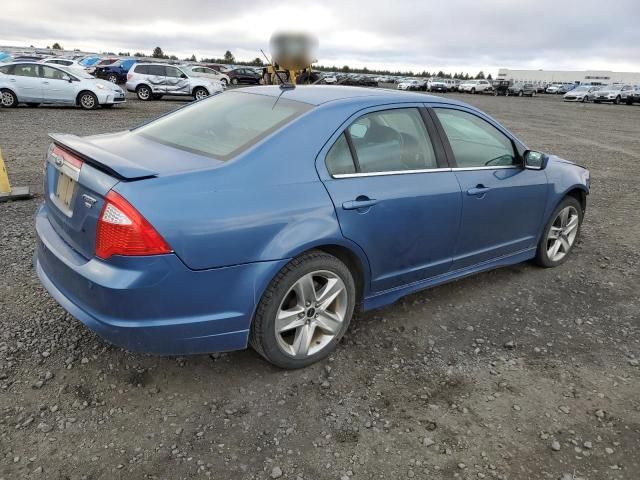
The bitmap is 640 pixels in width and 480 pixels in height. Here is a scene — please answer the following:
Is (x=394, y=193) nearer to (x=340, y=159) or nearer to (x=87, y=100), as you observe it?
(x=340, y=159)

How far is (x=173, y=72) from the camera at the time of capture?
22.1m

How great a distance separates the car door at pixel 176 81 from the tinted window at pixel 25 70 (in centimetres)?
644

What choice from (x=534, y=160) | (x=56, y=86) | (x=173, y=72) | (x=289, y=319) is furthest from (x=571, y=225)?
(x=173, y=72)

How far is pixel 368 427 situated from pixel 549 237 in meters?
2.89

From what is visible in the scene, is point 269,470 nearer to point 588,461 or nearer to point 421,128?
point 588,461

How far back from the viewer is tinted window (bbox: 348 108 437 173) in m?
3.13

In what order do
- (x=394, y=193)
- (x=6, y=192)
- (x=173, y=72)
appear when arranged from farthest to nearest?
(x=173, y=72), (x=6, y=192), (x=394, y=193)

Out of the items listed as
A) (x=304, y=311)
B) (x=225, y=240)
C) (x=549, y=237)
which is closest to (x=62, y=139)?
(x=225, y=240)

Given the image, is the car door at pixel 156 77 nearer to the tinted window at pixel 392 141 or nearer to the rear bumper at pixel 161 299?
the tinted window at pixel 392 141

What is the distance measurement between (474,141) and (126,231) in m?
2.62

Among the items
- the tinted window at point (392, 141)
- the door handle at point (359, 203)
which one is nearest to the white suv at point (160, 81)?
the tinted window at point (392, 141)

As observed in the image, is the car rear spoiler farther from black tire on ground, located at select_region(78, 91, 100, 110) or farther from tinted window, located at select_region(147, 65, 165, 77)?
tinted window, located at select_region(147, 65, 165, 77)

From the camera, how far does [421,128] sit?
3.48m

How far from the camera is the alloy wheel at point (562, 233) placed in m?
4.64
